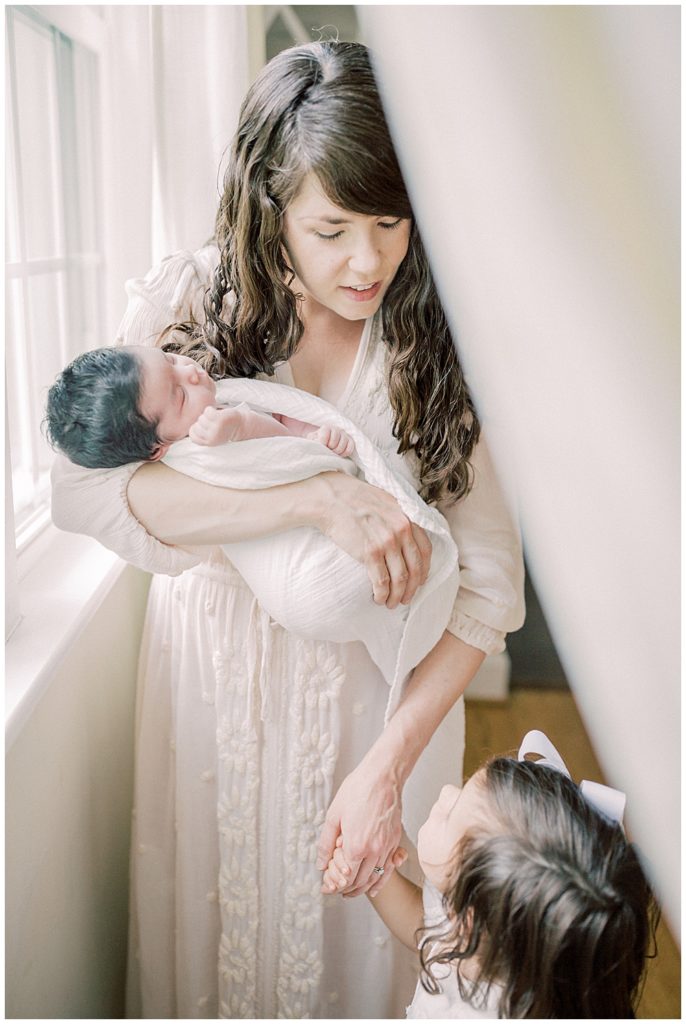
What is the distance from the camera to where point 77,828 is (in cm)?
100

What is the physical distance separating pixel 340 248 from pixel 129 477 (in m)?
0.26

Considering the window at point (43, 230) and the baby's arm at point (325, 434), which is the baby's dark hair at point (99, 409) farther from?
the window at point (43, 230)

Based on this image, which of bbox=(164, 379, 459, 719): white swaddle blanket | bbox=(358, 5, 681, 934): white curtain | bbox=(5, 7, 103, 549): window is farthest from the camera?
bbox=(5, 7, 103, 549): window

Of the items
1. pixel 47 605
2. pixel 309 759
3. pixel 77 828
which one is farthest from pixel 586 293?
pixel 77 828

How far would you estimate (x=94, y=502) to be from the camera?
74cm

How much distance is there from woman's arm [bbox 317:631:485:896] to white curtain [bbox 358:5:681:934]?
0.26 m

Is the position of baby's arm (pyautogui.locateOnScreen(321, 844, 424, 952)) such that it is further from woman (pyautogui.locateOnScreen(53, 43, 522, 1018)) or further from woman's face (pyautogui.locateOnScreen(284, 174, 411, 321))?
woman's face (pyautogui.locateOnScreen(284, 174, 411, 321))

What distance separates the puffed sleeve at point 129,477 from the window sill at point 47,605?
6.0 inches

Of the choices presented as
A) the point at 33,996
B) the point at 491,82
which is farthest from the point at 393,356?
the point at 33,996

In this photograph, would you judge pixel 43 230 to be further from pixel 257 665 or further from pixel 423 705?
pixel 423 705

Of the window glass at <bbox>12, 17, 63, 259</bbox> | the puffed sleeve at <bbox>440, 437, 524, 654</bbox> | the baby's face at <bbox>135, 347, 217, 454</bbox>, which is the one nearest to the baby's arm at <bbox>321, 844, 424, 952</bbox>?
the puffed sleeve at <bbox>440, 437, 524, 654</bbox>

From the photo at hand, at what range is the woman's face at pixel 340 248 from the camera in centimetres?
67

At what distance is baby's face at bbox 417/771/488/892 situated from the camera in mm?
656

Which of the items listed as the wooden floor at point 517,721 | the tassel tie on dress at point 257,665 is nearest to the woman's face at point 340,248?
the tassel tie on dress at point 257,665
